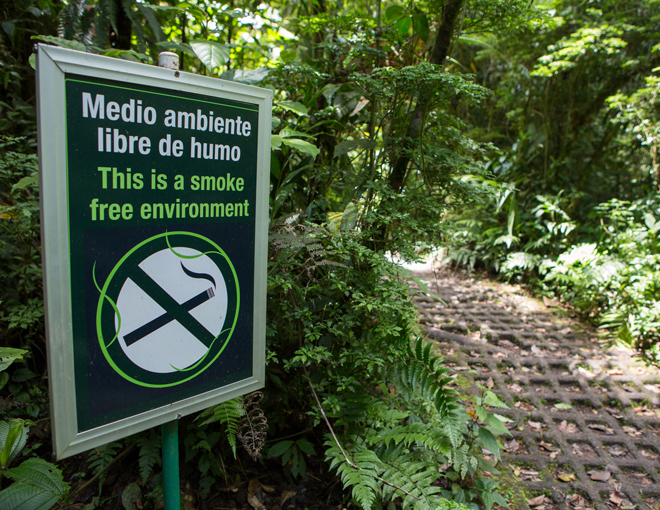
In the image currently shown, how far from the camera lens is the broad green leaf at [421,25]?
216 cm

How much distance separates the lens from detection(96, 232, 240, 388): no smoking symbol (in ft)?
3.21

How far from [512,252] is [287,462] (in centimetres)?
467

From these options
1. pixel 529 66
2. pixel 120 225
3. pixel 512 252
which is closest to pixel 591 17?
pixel 529 66

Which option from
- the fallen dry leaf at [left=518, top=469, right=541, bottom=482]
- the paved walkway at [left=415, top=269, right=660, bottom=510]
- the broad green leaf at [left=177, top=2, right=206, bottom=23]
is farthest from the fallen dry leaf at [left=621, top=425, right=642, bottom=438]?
the broad green leaf at [left=177, top=2, right=206, bottom=23]

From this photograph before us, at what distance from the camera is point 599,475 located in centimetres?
208

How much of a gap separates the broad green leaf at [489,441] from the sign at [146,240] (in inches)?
43.4

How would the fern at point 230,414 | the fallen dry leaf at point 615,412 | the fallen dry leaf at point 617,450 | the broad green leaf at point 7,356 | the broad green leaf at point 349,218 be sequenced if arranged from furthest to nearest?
the fallen dry leaf at point 615,412
the fallen dry leaf at point 617,450
the broad green leaf at point 349,218
the fern at point 230,414
the broad green leaf at point 7,356

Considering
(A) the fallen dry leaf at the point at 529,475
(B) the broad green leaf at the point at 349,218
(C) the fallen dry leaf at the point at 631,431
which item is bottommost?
(A) the fallen dry leaf at the point at 529,475

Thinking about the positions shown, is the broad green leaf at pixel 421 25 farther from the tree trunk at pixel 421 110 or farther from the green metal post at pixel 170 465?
the green metal post at pixel 170 465

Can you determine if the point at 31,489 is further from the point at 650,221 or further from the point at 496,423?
the point at 650,221

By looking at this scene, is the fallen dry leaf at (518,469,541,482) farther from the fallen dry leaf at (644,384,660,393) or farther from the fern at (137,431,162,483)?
the fern at (137,431,162,483)

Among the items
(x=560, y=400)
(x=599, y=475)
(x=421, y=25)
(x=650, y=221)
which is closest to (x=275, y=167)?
(x=421, y=25)

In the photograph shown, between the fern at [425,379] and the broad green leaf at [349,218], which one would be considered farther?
the broad green leaf at [349,218]

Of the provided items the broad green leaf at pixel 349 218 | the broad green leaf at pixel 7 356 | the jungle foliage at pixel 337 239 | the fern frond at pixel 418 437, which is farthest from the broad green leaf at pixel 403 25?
the broad green leaf at pixel 7 356
